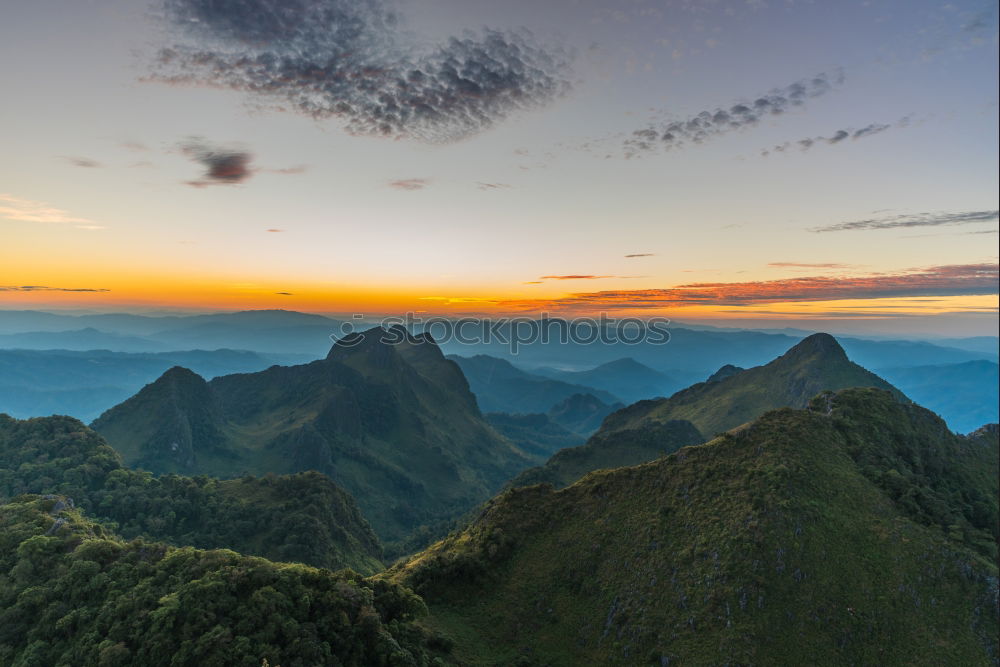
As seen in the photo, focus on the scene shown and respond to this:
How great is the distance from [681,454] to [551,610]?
→ 83.4 ft

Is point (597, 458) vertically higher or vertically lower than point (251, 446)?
higher

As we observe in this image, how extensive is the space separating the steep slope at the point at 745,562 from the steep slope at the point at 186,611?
430 inches

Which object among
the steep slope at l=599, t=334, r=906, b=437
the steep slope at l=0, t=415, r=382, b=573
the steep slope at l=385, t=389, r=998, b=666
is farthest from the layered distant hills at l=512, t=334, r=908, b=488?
the steep slope at l=385, t=389, r=998, b=666

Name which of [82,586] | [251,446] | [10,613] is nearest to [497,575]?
[82,586]

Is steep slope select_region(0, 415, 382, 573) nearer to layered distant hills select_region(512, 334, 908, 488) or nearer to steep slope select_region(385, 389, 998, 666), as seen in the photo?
steep slope select_region(385, 389, 998, 666)

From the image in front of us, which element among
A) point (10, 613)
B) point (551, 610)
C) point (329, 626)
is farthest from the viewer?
point (551, 610)

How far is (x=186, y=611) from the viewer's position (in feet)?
109

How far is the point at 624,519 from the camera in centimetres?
5434

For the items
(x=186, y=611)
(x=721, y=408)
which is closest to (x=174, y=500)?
(x=186, y=611)

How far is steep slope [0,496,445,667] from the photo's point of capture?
31344mm

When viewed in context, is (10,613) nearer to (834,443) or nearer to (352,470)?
(834,443)

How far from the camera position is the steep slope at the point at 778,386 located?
145 m

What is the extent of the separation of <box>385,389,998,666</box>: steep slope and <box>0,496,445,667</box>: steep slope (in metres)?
10.9

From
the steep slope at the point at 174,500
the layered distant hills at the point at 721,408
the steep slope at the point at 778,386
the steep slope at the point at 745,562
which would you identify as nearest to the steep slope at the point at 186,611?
the steep slope at the point at 745,562
